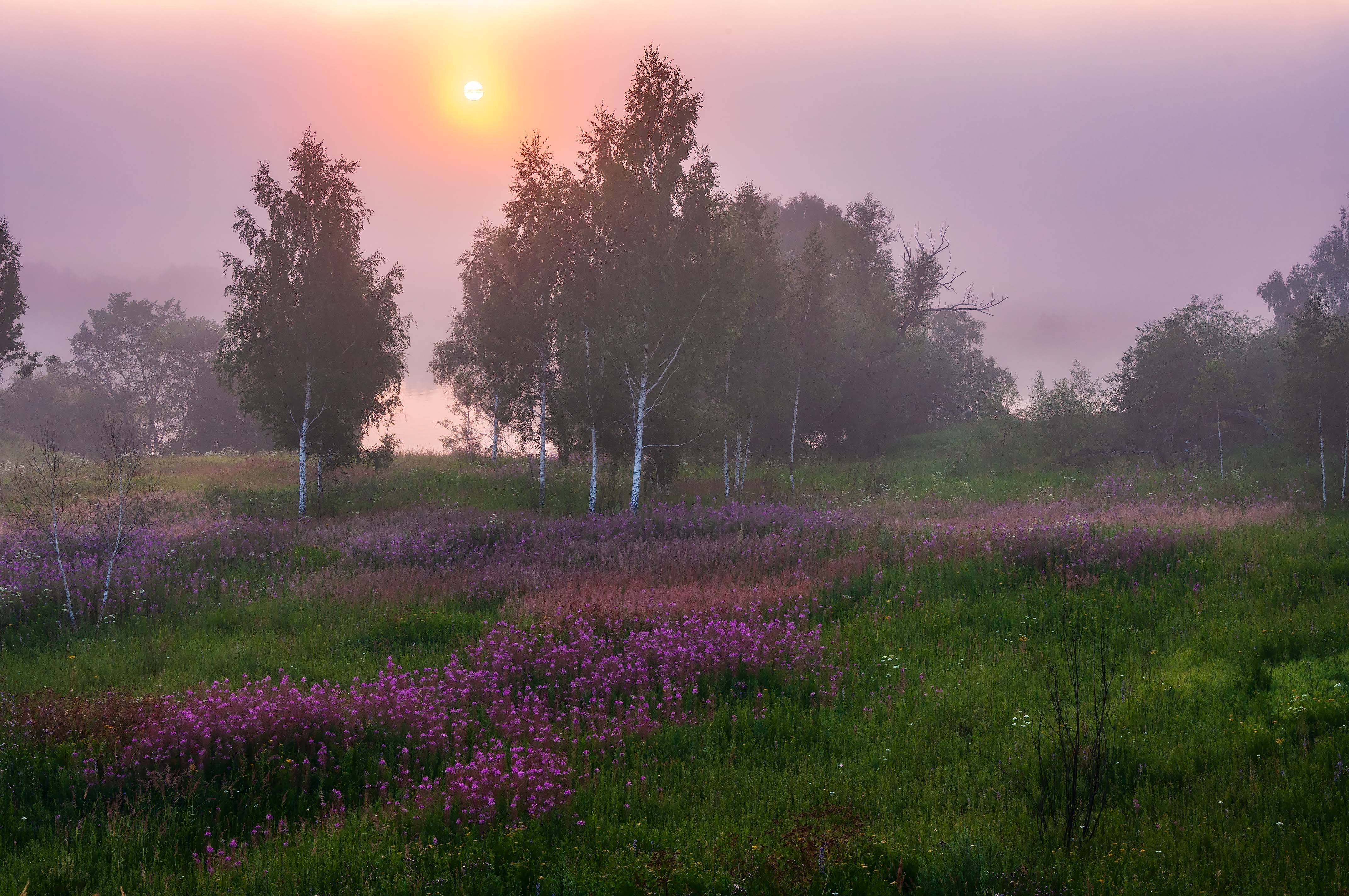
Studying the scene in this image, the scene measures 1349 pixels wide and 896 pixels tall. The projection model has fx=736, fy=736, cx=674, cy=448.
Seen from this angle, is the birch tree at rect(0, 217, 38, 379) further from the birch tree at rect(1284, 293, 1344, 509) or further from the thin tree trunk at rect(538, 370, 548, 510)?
the birch tree at rect(1284, 293, 1344, 509)

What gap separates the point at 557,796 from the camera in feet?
17.9

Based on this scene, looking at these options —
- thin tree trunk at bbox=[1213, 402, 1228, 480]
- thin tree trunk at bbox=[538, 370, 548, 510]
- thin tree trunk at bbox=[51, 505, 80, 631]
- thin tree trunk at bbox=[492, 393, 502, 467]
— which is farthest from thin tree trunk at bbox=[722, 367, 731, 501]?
thin tree trunk at bbox=[1213, 402, 1228, 480]

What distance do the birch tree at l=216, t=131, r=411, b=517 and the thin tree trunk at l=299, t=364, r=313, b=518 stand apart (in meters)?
0.04

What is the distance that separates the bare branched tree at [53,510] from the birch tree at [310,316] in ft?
18.8

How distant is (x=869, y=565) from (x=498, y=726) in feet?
25.5

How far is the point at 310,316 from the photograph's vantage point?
74.5 ft

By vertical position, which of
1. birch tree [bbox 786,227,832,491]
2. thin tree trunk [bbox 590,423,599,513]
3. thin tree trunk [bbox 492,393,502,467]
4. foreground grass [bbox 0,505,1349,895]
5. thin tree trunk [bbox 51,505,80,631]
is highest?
birch tree [bbox 786,227,832,491]

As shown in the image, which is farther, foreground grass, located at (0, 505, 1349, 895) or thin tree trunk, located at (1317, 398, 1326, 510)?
thin tree trunk, located at (1317, 398, 1326, 510)

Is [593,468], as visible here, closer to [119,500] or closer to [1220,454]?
[119,500]

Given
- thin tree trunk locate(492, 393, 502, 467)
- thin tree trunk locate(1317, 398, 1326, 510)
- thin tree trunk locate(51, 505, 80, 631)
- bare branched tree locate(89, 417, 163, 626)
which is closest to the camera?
thin tree trunk locate(51, 505, 80, 631)

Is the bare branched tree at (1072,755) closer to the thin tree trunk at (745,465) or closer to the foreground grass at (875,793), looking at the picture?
the foreground grass at (875,793)

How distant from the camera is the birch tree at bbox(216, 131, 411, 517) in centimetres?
2273

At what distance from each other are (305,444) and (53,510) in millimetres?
11864

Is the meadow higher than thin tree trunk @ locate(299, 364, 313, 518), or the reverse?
thin tree trunk @ locate(299, 364, 313, 518)
